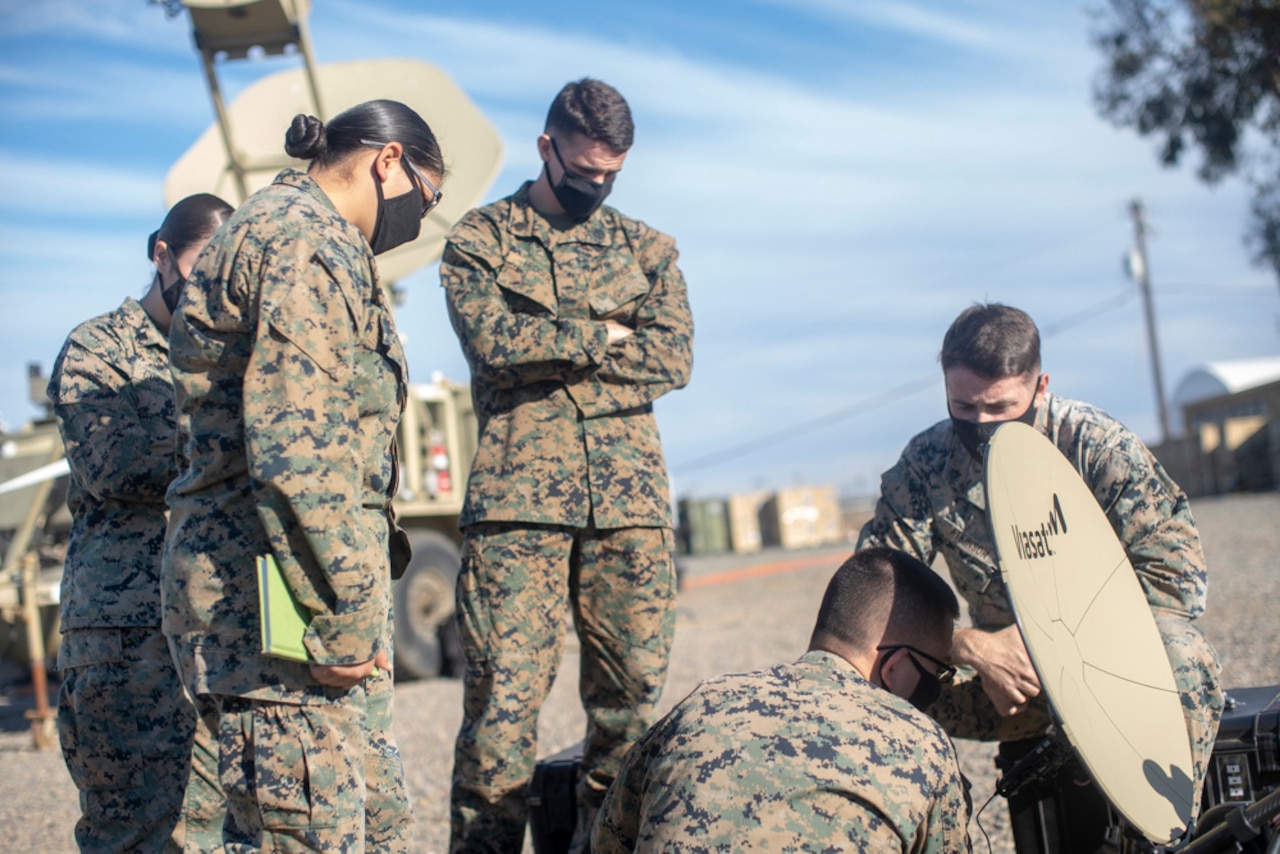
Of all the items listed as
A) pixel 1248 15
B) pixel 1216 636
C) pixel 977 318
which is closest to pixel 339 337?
pixel 977 318

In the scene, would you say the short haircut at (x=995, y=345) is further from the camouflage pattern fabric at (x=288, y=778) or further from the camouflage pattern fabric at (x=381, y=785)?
the camouflage pattern fabric at (x=288, y=778)

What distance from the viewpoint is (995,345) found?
2.94 m

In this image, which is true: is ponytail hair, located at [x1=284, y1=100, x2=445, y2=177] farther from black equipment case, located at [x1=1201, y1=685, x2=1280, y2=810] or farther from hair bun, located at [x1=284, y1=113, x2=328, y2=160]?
black equipment case, located at [x1=1201, y1=685, x2=1280, y2=810]

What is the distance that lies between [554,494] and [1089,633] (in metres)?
1.40

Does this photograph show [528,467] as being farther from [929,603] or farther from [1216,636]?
[1216,636]

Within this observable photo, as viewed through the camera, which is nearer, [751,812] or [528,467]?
[751,812]

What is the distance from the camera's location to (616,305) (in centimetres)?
343

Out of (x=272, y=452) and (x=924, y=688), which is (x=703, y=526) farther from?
(x=272, y=452)

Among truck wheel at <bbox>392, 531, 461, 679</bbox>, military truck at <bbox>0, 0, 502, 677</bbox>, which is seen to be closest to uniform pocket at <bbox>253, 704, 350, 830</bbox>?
military truck at <bbox>0, 0, 502, 677</bbox>

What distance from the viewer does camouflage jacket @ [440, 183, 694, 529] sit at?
320 centimetres

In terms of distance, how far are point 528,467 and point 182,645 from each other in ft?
3.97

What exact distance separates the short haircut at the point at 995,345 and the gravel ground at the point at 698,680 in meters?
1.61

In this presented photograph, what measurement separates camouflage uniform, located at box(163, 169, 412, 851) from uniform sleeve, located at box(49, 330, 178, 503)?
2.52 feet

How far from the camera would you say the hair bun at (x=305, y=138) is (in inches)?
91.9
